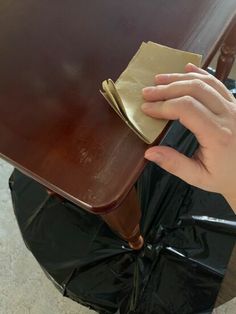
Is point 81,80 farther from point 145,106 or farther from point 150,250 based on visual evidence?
point 150,250

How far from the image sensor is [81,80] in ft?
1.50

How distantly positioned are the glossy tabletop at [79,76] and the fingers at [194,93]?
5 centimetres

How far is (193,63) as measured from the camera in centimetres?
44

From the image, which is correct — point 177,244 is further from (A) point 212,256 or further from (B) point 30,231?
(B) point 30,231

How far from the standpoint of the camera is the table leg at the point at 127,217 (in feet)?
1.67

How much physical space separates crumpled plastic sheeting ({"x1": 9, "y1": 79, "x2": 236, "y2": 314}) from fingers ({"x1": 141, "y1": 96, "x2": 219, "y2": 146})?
1.12 feet

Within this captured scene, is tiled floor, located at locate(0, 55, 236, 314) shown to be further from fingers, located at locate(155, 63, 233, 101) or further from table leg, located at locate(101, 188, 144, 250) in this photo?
fingers, located at locate(155, 63, 233, 101)

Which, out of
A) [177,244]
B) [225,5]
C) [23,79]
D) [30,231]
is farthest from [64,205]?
[225,5]

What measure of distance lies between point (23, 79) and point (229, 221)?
45 centimetres

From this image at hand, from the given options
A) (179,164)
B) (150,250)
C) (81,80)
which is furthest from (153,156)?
(150,250)

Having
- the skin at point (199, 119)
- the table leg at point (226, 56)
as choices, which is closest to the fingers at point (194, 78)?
the skin at point (199, 119)

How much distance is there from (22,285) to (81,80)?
632 millimetres

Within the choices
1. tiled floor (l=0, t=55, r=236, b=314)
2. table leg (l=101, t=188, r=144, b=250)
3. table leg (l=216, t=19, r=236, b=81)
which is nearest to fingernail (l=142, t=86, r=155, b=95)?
table leg (l=101, t=188, r=144, b=250)

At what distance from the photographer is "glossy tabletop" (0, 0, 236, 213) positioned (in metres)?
0.40
